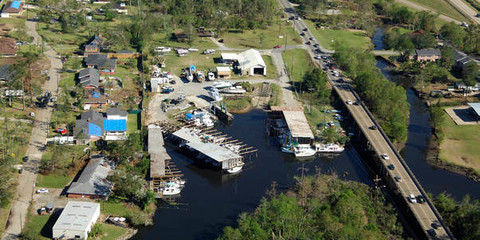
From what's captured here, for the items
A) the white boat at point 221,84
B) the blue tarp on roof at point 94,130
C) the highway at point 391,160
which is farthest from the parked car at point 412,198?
the blue tarp on roof at point 94,130

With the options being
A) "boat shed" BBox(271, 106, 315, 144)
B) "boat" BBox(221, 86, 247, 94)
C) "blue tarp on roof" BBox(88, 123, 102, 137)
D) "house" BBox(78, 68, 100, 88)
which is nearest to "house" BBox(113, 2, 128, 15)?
"house" BBox(78, 68, 100, 88)

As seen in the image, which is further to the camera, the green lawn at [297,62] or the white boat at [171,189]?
the green lawn at [297,62]

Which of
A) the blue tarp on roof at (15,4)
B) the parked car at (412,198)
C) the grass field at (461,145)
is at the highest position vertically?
the blue tarp on roof at (15,4)

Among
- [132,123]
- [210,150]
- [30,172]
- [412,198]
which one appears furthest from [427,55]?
[30,172]

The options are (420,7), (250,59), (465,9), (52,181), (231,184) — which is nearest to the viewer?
(52,181)

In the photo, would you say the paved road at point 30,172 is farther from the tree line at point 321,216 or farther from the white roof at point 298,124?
the white roof at point 298,124

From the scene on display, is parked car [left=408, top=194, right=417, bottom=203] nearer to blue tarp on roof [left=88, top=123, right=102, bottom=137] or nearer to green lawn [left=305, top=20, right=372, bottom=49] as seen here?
blue tarp on roof [left=88, top=123, right=102, bottom=137]

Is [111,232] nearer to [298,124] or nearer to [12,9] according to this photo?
[298,124]

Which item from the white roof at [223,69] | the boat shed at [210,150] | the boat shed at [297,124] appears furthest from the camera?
the white roof at [223,69]
